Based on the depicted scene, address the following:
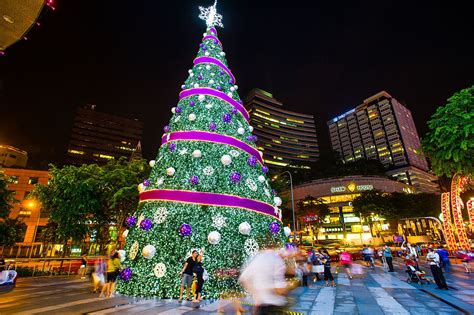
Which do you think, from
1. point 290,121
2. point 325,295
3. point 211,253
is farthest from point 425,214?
point 290,121

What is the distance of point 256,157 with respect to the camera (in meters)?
11.2

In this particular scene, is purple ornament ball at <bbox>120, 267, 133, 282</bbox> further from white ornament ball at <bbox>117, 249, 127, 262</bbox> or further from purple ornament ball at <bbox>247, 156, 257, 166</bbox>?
purple ornament ball at <bbox>247, 156, 257, 166</bbox>

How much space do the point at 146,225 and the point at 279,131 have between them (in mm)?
141191

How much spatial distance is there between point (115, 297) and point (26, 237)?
54.6 metres

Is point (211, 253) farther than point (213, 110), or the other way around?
point (213, 110)

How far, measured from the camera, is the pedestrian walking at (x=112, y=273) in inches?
336

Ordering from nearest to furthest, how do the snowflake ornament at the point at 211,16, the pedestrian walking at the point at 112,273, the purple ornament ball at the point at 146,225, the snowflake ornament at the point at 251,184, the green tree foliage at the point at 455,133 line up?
the purple ornament ball at the point at 146,225 → the pedestrian walking at the point at 112,273 → the snowflake ornament at the point at 251,184 → the green tree foliage at the point at 455,133 → the snowflake ornament at the point at 211,16

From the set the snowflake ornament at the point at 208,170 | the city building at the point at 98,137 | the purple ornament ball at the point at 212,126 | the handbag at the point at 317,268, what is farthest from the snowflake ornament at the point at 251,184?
the city building at the point at 98,137

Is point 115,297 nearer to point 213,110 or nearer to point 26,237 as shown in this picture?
point 213,110

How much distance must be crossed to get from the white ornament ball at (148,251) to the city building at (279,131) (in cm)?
12593

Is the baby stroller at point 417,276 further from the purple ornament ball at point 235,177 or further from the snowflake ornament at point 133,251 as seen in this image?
the snowflake ornament at point 133,251

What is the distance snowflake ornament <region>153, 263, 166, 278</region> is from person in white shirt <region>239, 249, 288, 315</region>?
463cm

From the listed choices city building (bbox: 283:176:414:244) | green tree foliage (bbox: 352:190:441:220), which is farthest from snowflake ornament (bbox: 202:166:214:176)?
city building (bbox: 283:176:414:244)

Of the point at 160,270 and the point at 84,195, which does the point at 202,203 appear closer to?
the point at 160,270
